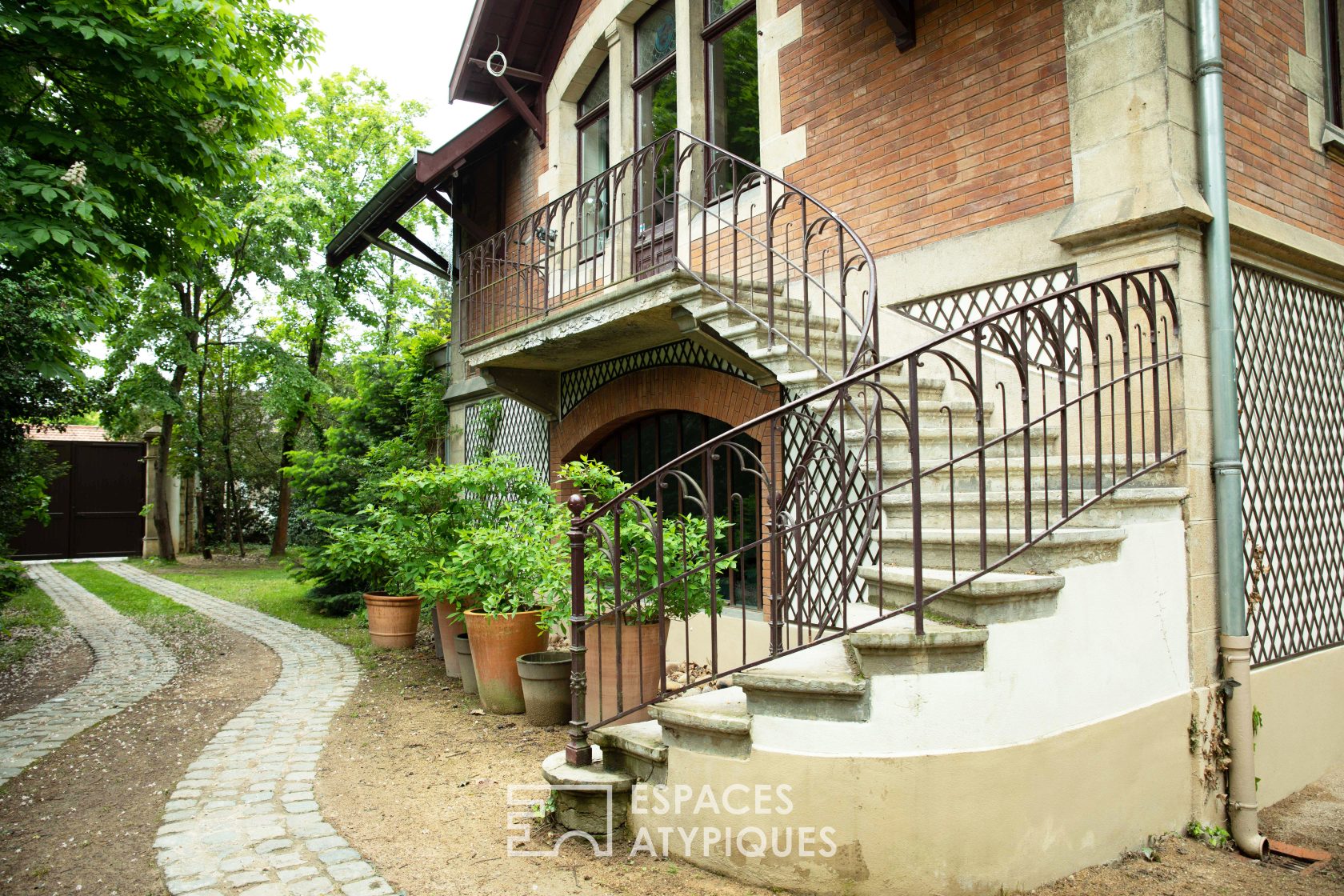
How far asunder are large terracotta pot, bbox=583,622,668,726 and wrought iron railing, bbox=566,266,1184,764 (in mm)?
10

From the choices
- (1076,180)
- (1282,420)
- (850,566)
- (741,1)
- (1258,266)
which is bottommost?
(850,566)

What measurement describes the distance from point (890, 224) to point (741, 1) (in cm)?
289

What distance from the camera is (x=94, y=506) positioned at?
20.3 meters

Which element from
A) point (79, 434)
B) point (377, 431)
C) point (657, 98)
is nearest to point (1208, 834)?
point (657, 98)

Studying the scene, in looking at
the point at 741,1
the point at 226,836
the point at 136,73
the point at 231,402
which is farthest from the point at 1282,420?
the point at 231,402

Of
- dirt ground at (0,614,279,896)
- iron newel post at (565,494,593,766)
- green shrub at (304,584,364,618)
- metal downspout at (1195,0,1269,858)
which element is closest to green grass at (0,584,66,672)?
dirt ground at (0,614,279,896)

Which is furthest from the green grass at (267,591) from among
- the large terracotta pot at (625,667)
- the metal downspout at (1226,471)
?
the metal downspout at (1226,471)

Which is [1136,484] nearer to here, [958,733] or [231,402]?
[958,733]

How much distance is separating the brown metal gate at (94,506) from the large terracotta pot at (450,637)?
17.2m

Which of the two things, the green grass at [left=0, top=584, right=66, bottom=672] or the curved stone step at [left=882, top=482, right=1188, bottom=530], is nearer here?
the curved stone step at [left=882, top=482, right=1188, bottom=530]

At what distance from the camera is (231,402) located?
66.4 feet

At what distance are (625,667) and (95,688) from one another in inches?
190
